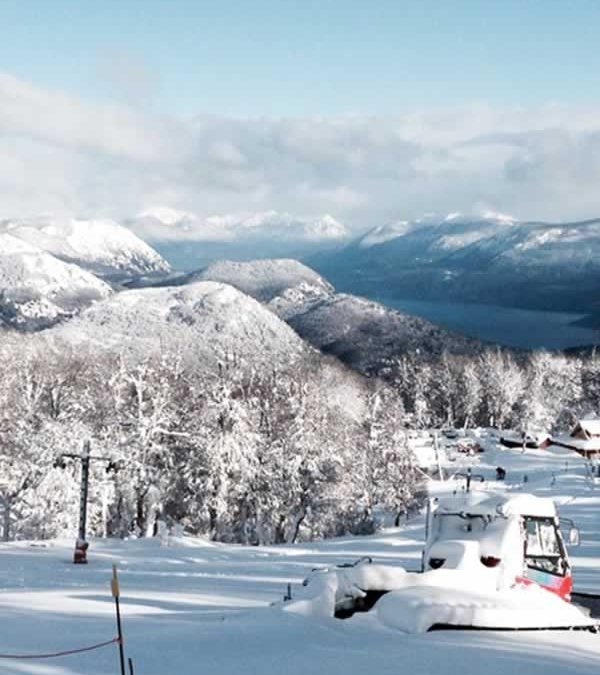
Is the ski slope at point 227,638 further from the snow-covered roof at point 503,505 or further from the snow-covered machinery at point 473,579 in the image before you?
the snow-covered roof at point 503,505

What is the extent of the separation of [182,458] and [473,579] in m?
36.1

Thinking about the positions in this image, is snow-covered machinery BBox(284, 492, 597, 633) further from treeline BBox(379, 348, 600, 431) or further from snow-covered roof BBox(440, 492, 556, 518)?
treeline BBox(379, 348, 600, 431)

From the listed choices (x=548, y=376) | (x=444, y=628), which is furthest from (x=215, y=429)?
(x=548, y=376)

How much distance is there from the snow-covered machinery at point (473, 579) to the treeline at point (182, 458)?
30699mm

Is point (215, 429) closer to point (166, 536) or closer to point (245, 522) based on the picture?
point (245, 522)

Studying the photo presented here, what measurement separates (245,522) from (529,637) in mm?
41773

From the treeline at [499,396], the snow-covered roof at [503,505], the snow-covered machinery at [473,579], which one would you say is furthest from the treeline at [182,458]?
the treeline at [499,396]

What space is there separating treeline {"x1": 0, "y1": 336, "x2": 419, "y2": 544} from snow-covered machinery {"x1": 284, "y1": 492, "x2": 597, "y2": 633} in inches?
1209

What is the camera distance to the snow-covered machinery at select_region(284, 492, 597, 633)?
33.6 ft

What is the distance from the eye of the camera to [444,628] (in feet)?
33.2

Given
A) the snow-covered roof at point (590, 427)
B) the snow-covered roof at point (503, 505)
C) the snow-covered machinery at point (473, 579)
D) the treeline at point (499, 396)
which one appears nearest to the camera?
the snow-covered machinery at point (473, 579)

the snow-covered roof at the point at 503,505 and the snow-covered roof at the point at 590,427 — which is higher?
the snow-covered roof at the point at 590,427

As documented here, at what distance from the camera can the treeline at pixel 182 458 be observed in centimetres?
4588

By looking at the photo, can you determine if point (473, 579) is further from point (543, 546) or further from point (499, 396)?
point (499, 396)
